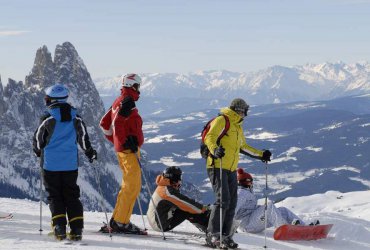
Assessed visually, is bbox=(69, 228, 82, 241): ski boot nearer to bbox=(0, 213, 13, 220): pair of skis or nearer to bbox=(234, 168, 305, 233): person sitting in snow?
bbox=(234, 168, 305, 233): person sitting in snow

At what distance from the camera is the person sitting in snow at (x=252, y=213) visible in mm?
12898

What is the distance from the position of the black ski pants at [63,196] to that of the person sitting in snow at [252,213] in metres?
4.32

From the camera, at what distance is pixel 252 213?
13.0 m

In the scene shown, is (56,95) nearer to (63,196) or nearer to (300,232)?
(63,196)

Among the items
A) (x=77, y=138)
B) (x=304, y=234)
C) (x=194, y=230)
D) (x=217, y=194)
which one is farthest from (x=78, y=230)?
(x=304, y=234)

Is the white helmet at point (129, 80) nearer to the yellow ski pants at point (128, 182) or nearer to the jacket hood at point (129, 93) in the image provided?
the jacket hood at point (129, 93)

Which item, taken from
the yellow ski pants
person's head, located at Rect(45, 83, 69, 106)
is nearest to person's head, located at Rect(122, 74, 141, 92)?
the yellow ski pants

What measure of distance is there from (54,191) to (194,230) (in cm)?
414

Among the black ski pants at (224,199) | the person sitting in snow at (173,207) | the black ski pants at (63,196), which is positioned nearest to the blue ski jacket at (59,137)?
the black ski pants at (63,196)

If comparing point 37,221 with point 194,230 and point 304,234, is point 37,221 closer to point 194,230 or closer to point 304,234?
point 194,230

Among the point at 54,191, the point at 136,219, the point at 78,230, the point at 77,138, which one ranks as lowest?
the point at 136,219

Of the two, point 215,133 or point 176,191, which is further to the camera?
point 176,191

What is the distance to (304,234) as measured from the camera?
12453 mm

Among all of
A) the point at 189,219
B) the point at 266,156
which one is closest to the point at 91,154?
the point at 189,219
